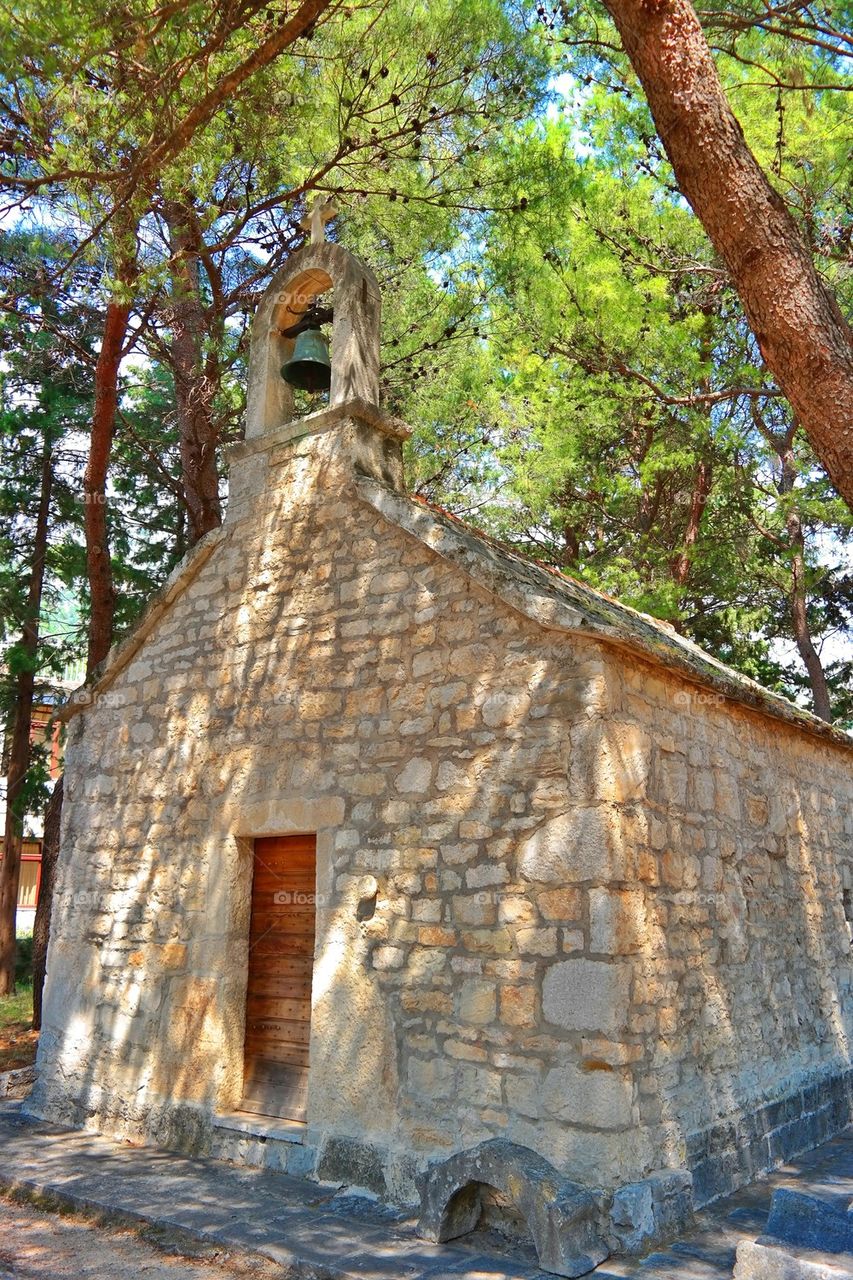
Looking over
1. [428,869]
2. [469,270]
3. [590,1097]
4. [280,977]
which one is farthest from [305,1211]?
[469,270]

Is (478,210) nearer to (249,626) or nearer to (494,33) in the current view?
(494,33)

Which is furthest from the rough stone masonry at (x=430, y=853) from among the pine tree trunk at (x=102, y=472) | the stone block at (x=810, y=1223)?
the pine tree trunk at (x=102, y=472)

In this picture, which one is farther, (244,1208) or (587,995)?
(244,1208)

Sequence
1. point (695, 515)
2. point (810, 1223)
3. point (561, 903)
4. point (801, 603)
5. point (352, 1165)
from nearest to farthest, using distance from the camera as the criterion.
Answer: point (810, 1223) → point (561, 903) → point (352, 1165) → point (695, 515) → point (801, 603)

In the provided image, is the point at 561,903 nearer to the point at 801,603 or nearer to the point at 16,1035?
the point at 16,1035

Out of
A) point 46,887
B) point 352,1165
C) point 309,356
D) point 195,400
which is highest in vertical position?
point 195,400

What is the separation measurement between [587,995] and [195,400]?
23.4 feet

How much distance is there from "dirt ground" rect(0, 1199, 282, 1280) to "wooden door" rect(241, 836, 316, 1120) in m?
1.24

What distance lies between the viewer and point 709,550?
48.0 ft

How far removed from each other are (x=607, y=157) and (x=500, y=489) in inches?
196

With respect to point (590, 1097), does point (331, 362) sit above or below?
above

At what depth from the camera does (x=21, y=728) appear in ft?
50.2

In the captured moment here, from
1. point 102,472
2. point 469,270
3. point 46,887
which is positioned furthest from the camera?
point 469,270

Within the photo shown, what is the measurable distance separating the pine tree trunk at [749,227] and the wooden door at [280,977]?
12.9 ft
